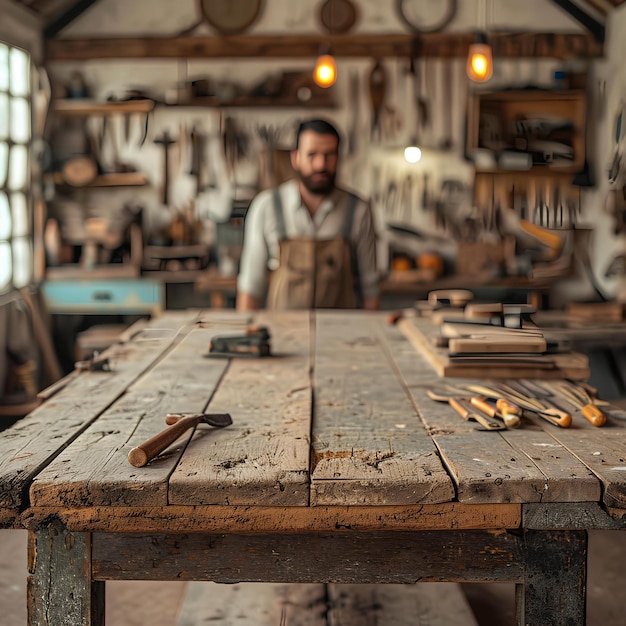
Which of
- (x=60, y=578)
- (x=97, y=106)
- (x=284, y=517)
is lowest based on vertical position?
(x=60, y=578)

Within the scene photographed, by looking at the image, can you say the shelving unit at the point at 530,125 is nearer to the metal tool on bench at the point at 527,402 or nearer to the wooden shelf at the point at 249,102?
the wooden shelf at the point at 249,102

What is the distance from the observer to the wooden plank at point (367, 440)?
1.47 metres

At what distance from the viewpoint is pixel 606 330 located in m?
3.95

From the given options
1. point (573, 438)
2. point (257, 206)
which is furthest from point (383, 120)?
point (573, 438)

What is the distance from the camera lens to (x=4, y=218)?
5848 millimetres

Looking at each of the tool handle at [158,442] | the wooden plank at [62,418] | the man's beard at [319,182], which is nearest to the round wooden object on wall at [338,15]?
the man's beard at [319,182]

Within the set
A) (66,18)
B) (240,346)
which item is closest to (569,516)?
(240,346)

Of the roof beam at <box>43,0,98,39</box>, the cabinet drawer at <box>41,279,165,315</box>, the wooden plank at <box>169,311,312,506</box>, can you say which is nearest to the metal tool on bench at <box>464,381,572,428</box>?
the wooden plank at <box>169,311,312,506</box>

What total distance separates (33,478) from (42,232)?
5149 mm

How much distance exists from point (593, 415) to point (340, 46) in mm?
5144

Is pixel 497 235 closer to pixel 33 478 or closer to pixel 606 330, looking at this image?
pixel 606 330

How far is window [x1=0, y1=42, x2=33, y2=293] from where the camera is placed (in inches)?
228

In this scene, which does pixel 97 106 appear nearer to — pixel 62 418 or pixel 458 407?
pixel 62 418

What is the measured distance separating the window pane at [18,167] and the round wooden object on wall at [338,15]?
2.50m
